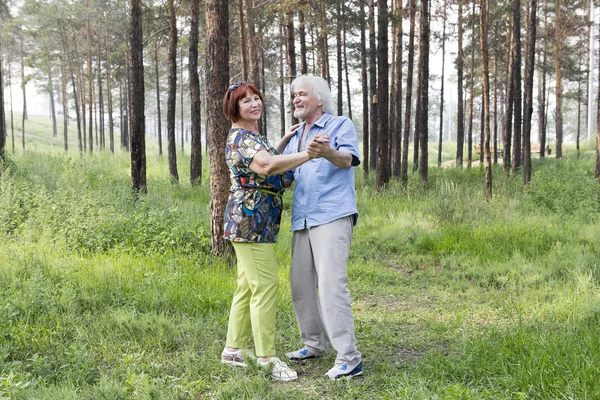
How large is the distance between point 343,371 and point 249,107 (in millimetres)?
2249

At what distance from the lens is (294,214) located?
443cm

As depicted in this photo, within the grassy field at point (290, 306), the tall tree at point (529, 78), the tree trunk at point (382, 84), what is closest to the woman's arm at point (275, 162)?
the grassy field at point (290, 306)

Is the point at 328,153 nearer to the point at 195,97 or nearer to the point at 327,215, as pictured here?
the point at 327,215

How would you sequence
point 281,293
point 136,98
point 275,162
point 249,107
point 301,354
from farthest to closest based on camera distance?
point 136,98 < point 281,293 < point 301,354 < point 249,107 < point 275,162

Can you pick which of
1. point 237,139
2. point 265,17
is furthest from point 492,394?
point 265,17

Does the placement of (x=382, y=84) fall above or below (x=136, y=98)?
above

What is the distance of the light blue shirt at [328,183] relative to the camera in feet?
13.6

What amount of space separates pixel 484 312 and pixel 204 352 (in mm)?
3216

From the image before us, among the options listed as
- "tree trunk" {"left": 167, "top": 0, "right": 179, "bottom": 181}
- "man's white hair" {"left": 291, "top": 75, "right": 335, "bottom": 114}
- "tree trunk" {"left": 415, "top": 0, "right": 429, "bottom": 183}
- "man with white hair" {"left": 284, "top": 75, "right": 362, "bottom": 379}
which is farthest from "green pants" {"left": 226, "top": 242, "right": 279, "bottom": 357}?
"tree trunk" {"left": 415, "top": 0, "right": 429, "bottom": 183}

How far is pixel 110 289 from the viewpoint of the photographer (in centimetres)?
602

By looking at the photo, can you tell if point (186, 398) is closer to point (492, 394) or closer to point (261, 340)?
point (261, 340)

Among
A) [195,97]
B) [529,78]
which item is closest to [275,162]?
[195,97]

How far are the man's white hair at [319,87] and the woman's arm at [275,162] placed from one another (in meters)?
0.68

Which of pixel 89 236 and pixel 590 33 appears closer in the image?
pixel 89 236
